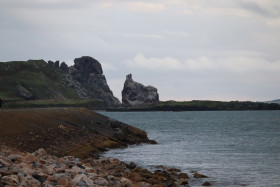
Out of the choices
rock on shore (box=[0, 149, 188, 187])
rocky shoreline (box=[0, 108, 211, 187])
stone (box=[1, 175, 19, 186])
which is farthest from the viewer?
rocky shoreline (box=[0, 108, 211, 187])

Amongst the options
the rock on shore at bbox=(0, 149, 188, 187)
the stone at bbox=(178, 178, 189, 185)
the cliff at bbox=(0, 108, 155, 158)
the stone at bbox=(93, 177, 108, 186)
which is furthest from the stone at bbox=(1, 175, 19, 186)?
the cliff at bbox=(0, 108, 155, 158)

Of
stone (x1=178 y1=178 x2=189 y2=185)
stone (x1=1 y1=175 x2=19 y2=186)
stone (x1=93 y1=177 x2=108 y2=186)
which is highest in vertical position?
stone (x1=1 y1=175 x2=19 y2=186)

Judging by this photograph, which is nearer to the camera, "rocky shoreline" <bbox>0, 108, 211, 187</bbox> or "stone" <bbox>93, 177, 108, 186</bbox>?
"rocky shoreline" <bbox>0, 108, 211, 187</bbox>

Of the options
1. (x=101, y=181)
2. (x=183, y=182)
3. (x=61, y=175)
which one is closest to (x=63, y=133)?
(x=183, y=182)

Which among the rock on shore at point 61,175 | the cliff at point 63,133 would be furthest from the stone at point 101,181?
the cliff at point 63,133

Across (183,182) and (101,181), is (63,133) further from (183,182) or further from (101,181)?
(101,181)

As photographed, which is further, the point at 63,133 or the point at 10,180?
the point at 63,133

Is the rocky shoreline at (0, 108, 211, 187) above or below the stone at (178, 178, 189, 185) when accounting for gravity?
above

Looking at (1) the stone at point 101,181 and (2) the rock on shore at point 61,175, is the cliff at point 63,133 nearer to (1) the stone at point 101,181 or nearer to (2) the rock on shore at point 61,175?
(2) the rock on shore at point 61,175

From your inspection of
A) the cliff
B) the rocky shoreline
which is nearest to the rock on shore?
the rocky shoreline

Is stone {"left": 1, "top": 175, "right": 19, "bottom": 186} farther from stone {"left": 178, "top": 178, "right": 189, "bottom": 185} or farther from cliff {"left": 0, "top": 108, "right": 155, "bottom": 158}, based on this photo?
cliff {"left": 0, "top": 108, "right": 155, "bottom": 158}

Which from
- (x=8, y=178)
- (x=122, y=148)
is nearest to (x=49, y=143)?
(x=122, y=148)

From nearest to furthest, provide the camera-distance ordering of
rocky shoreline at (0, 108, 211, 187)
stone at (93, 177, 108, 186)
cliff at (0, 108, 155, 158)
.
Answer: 1. rocky shoreline at (0, 108, 211, 187)
2. stone at (93, 177, 108, 186)
3. cliff at (0, 108, 155, 158)

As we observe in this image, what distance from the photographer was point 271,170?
40.6 m
